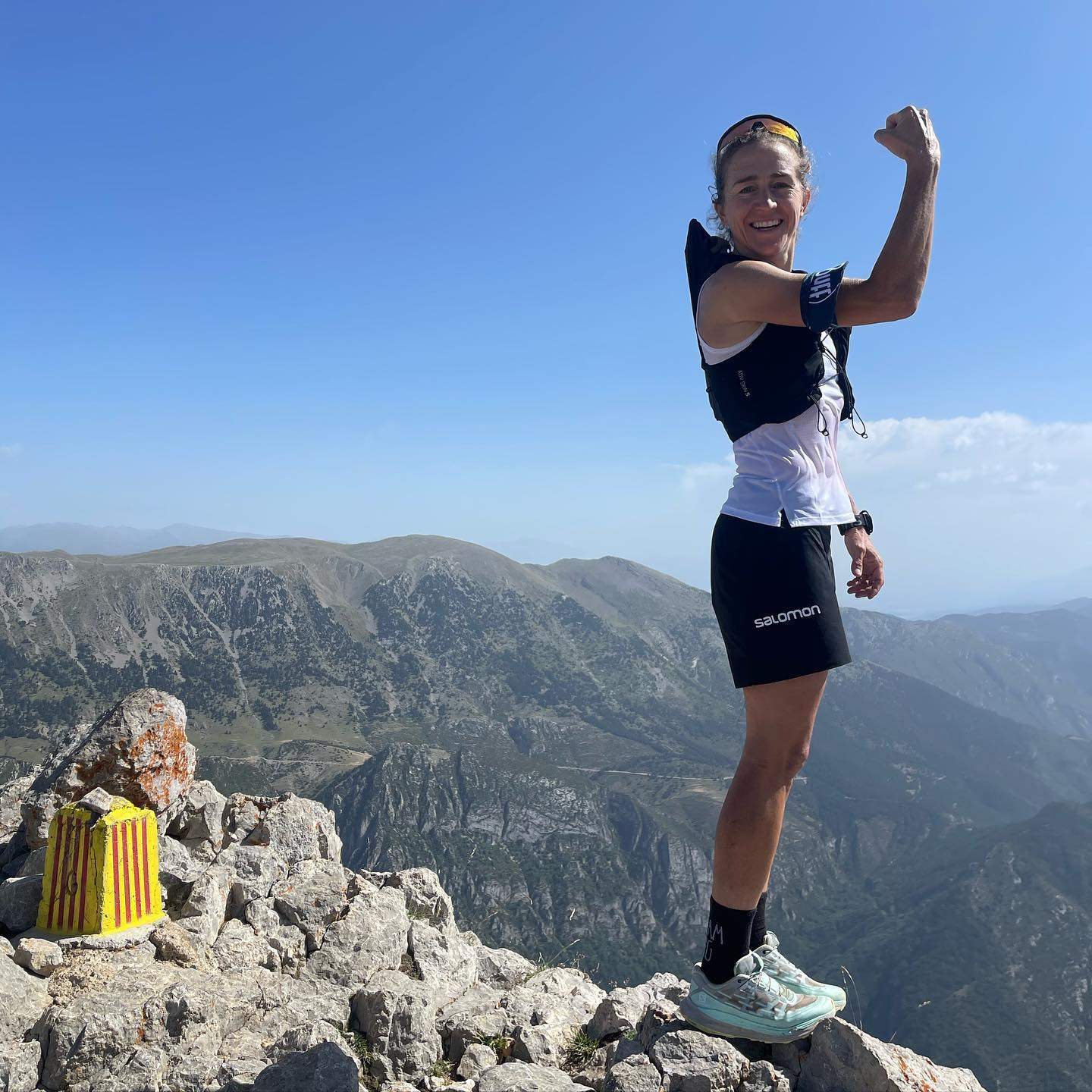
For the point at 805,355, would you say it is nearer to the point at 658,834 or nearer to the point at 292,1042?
the point at 292,1042

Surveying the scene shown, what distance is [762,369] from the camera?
13.6ft

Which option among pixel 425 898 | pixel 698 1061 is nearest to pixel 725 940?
pixel 698 1061

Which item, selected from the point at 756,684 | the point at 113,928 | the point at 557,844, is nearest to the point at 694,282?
the point at 756,684

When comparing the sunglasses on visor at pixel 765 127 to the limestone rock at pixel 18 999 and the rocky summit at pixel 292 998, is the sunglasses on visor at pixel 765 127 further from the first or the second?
the limestone rock at pixel 18 999

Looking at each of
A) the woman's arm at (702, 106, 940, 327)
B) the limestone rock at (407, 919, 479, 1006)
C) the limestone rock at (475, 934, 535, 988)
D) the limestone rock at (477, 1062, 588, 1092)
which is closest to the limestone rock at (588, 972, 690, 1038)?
the limestone rock at (477, 1062, 588, 1092)

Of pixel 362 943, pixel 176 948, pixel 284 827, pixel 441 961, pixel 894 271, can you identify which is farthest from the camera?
pixel 284 827

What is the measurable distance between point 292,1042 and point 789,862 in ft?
709

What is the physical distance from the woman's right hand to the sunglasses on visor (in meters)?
0.64

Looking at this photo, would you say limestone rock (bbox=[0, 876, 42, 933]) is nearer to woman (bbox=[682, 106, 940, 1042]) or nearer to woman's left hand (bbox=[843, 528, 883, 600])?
woman (bbox=[682, 106, 940, 1042])

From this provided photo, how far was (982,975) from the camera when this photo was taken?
136 m

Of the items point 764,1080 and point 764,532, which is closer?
point 764,532

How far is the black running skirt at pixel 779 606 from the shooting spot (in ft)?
13.2

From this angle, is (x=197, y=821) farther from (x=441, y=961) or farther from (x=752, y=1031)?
(x=752, y=1031)

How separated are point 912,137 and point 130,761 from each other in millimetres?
8927
